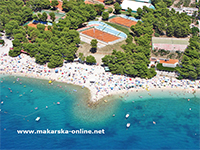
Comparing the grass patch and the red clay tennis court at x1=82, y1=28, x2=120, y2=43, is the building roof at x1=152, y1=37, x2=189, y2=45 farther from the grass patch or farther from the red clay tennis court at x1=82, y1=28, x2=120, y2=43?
the red clay tennis court at x1=82, y1=28, x2=120, y2=43

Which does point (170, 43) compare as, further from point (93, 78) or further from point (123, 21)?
point (93, 78)

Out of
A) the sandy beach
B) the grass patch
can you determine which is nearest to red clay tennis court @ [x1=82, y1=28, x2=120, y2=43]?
the grass patch

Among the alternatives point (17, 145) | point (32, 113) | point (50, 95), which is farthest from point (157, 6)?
point (17, 145)

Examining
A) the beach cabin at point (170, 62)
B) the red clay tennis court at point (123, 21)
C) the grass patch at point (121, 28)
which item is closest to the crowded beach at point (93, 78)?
the beach cabin at point (170, 62)

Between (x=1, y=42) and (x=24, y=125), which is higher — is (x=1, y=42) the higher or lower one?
the higher one

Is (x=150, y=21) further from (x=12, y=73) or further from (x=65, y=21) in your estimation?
(x=12, y=73)

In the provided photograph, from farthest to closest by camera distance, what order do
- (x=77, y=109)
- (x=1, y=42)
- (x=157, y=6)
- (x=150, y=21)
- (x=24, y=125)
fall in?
(x=157, y=6) < (x=150, y=21) < (x=1, y=42) < (x=77, y=109) < (x=24, y=125)

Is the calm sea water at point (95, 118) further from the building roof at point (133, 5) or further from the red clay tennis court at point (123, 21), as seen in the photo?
the building roof at point (133, 5)
